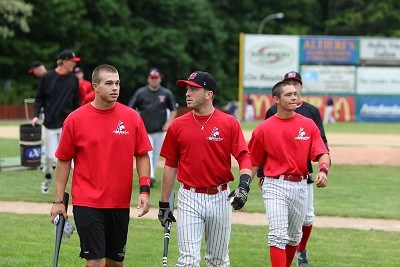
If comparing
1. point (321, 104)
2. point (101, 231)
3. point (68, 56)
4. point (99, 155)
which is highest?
point (321, 104)

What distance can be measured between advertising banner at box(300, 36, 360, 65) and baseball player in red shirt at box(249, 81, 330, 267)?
162 feet

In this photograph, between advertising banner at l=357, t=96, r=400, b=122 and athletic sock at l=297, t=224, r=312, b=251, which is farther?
advertising banner at l=357, t=96, r=400, b=122

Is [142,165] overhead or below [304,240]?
overhead

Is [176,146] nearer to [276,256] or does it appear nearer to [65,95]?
[276,256]

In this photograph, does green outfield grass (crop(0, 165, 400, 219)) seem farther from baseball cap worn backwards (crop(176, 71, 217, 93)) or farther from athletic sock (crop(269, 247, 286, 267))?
baseball cap worn backwards (crop(176, 71, 217, 93))

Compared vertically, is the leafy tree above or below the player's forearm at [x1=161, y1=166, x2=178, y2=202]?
above

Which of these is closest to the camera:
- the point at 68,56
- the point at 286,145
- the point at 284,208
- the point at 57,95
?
the point at 284,208

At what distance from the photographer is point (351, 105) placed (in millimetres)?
58094

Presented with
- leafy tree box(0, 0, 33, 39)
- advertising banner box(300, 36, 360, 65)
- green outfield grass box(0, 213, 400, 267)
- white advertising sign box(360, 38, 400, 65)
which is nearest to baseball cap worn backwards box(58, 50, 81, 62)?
green outfield grass box(0, 213, 400, 267)

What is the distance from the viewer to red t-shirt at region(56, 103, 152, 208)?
24.9 ft

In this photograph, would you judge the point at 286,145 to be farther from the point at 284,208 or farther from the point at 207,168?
the point at 207,168

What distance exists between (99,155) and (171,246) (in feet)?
13.2

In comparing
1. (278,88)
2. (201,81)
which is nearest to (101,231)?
(201,81)

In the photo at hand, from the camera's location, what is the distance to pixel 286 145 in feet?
29.8
